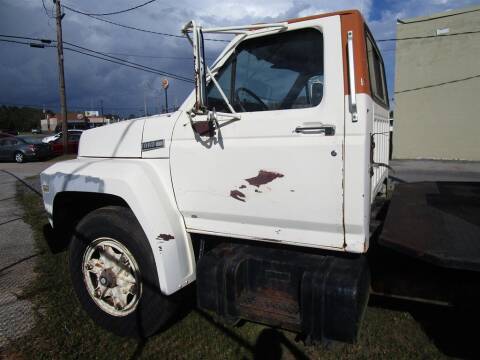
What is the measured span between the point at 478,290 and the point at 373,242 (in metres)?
0.66

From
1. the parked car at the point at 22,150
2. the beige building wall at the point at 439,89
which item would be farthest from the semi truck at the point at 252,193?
the parked car at the point at 22,150

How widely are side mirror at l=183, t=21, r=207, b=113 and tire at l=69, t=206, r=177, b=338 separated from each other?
1.08m

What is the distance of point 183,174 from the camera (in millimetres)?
2830

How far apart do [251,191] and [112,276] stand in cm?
140

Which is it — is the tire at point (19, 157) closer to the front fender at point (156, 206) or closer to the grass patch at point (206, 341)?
the grass patch at point (206, 341)

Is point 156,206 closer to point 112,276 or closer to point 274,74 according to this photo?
point 112,276

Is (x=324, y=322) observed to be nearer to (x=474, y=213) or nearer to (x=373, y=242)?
(x=373, y=242)

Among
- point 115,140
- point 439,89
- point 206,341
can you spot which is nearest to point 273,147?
point 115,140

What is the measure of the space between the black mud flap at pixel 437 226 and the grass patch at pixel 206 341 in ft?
3.27

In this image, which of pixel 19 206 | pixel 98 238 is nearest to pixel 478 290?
pixel 98 238

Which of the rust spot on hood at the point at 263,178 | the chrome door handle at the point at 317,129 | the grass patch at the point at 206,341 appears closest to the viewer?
the chrome door handle at the point at 317,129

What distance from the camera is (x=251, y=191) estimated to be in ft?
8.44

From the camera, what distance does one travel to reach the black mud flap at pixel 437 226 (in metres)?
2.02

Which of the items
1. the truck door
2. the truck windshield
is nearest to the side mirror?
the truck door
